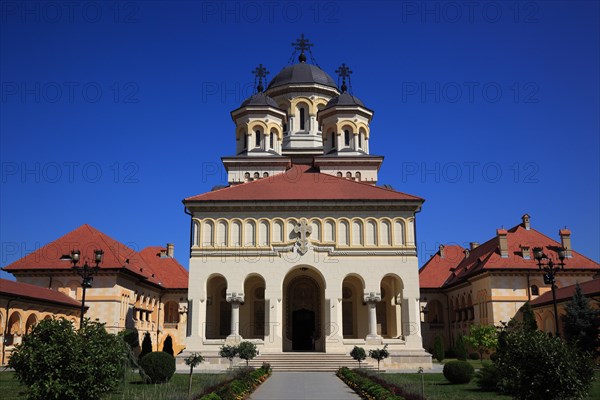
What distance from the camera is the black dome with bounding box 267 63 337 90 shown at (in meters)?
49.6

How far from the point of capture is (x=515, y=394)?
13.5 metres

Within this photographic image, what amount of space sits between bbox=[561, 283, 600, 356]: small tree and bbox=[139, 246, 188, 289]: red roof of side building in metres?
30.7

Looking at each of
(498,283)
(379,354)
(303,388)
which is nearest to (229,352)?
(379,354)

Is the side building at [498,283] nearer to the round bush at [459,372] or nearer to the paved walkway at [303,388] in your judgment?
the round bush at [459,372]

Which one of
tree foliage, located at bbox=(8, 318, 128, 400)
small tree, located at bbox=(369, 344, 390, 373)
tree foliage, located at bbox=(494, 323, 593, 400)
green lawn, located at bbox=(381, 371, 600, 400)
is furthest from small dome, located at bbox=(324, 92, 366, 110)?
tree foliage, located at bbox=(8, 318, 128, 400)

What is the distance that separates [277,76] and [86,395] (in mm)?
42423

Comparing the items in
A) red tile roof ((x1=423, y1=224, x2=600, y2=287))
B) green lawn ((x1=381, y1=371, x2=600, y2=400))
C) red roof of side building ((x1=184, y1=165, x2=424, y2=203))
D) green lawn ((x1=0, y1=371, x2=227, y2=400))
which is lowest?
green lawn ((x1=381, y1=371, x2=600, y2=400))

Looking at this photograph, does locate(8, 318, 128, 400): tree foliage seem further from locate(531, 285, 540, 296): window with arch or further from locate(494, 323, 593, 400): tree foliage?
locate(531, 285, 540, 296): window with arch

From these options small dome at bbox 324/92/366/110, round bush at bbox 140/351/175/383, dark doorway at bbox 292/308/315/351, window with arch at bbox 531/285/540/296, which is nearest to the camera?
round bush at bbox 140/351/175/383

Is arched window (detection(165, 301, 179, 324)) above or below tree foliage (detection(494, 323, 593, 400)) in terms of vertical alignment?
above

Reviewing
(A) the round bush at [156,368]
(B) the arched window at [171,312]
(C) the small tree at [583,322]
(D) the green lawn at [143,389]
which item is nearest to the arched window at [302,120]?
(B) the arched window at [171,312]

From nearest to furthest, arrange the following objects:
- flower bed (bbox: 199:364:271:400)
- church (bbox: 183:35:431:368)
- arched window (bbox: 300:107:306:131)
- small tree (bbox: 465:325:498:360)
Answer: flower bed (bbox: 199:364:271:400), church (bbox: 183:35:431:368), small tree (bbox: 465:325:498:360), arched window (bbox: 300:107:306:131)

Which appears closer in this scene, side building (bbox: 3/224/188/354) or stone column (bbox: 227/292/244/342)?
stone column (bbox: 227/292/244/342)

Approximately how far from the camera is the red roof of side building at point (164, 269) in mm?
49250
